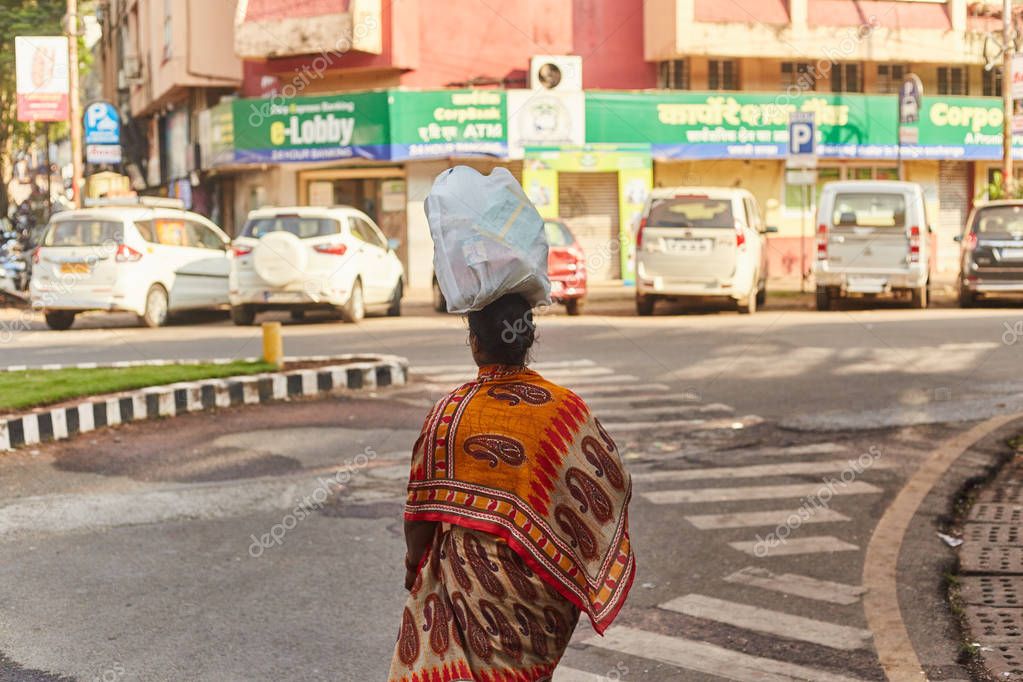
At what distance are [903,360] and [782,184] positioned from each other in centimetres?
1958

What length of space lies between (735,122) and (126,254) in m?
16.3

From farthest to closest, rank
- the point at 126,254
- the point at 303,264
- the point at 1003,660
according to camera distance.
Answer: the point at 126,254
the point at 303,264
the point at 1003,660

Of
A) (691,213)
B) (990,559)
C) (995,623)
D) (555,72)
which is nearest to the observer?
(995,623)

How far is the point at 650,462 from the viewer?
9.03 m

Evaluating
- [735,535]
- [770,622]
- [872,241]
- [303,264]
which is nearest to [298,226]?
[303,264]

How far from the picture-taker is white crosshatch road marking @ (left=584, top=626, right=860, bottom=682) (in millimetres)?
4906

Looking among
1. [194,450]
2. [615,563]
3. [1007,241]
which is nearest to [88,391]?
[194,450]

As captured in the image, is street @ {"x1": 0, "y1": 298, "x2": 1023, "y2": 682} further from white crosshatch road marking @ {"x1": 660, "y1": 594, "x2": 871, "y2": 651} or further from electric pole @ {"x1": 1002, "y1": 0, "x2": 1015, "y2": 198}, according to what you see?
electric pole @ {"x1": 1002, "y1": 0, "x2": 1015, "y2": 198}

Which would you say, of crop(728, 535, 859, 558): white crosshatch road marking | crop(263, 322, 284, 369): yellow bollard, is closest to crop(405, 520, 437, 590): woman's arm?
crop(728, 535, 859, 558): white crosshatch road marking

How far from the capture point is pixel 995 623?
5547 mm

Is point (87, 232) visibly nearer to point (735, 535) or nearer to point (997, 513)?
point (735, 535)

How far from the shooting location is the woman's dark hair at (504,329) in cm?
280

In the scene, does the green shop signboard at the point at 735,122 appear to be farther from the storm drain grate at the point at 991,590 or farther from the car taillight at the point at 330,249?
the storm drain grate at the point at 991,590

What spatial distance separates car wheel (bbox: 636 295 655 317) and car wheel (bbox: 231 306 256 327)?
5.75 m
